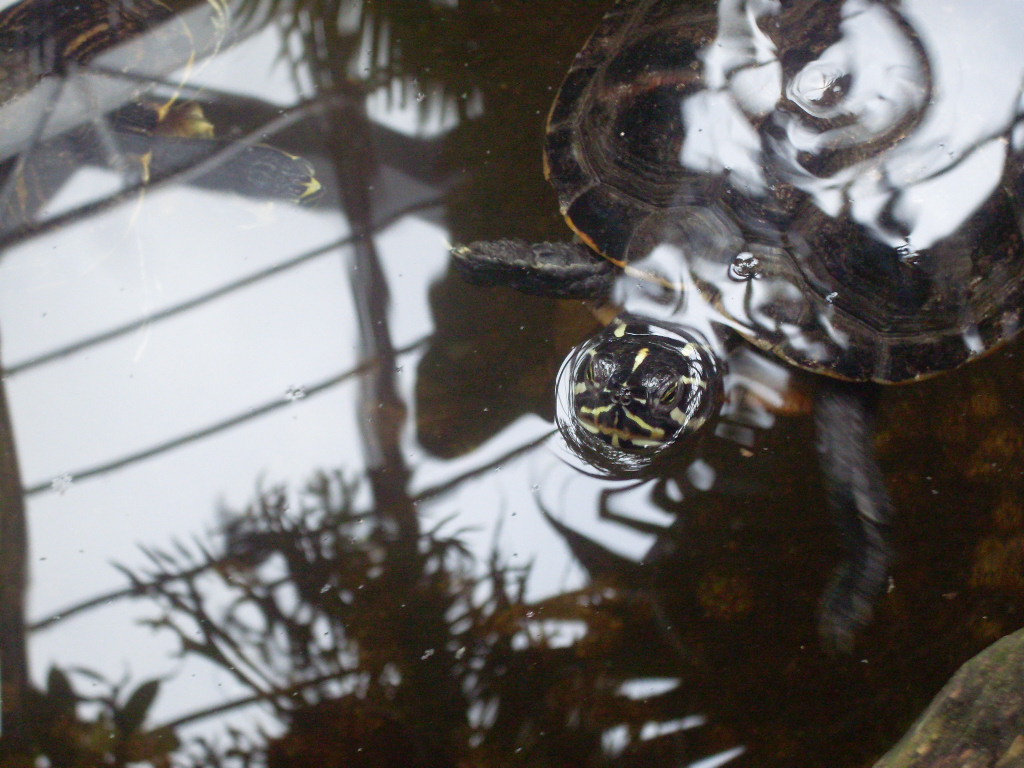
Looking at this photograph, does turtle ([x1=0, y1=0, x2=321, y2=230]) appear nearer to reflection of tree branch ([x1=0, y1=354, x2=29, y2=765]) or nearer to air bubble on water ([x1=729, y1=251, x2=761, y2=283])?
reflection of tree branch ([x1=0, y1=354, x2=29, y2=765])

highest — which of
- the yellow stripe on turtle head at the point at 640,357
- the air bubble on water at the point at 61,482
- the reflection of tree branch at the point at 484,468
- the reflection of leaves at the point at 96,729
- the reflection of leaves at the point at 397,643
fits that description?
the yellow stripe on turtle head at the point at 640,357

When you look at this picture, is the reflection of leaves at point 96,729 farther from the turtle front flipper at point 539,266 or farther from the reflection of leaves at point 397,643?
the turtle front flipper at point 539,266

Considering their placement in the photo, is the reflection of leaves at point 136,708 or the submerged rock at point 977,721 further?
the reflection of leaves at point 136,708

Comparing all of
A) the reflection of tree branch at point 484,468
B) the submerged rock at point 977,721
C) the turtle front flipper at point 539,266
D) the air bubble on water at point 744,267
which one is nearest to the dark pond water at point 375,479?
the reflection of tree branch at point 484,468

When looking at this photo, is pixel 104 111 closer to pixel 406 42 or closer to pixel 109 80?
pixel 109 80

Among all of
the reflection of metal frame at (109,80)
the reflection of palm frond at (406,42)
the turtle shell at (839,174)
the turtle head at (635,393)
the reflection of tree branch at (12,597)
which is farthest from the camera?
the reflection of palm frond at (406,42)

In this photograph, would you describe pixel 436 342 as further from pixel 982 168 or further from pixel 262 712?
pixel 982 168

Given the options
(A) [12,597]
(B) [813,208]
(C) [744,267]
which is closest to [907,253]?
(B) [813,208]
